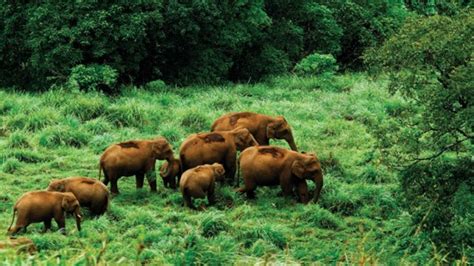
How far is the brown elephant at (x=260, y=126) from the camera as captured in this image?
1577 centimetres

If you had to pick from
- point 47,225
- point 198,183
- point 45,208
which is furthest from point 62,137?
point 45,208

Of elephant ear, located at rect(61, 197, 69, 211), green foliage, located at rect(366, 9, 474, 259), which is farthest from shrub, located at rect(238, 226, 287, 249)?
elephant ear, located at rect(61, 197, 69, 211)

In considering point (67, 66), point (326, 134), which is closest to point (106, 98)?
point (67, 66)

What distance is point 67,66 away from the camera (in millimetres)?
21031

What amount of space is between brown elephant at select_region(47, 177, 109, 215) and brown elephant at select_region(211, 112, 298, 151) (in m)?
3.96

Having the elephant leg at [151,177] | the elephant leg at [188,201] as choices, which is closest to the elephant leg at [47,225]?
the elephant leg at [188,201]

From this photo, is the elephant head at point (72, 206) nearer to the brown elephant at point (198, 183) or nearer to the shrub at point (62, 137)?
the brown elephant at point (198, 183)

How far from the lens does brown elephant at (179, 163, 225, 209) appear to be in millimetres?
13055

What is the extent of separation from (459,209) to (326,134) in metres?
7.18

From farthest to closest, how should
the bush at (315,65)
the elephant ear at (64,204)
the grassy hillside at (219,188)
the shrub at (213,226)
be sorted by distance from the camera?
the bush at (315,65) → the shrub at (213,226) → the elephant ear at (64,204) → the grassy hillside at (219,188)

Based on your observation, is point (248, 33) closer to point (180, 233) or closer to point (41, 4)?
point (41, 4)

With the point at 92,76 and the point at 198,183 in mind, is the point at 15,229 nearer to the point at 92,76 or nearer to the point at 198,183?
the point at 198,183

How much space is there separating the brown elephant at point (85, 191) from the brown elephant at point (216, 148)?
7.25 ft

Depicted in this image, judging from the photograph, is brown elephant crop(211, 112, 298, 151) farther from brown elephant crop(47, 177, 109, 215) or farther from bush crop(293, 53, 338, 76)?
bush crop(293, 53, 338, 76)
